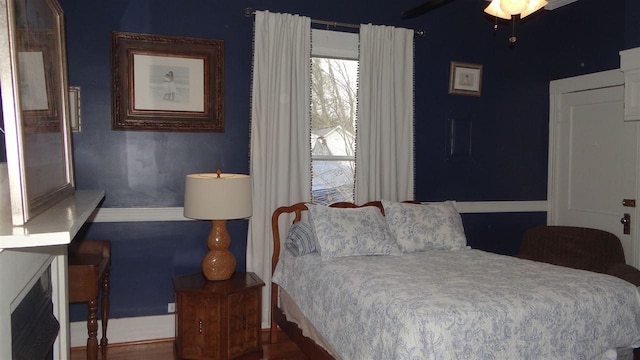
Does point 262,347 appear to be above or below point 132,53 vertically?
below

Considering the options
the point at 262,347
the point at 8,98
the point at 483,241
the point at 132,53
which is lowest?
the point at 262,347

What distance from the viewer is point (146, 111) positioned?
11.6ft

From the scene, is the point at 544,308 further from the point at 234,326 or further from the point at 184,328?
the point at 184,328

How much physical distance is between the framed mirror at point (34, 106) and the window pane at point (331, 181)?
2204 mm

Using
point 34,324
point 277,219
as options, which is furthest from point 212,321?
point 34,324

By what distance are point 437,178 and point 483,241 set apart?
0.78 meters

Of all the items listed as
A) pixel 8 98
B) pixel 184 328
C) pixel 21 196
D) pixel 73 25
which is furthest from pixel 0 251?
pixel 73 25

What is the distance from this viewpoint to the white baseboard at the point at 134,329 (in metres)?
3.42

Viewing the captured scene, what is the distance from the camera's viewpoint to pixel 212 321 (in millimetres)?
3084

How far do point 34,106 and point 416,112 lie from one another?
10.8ft

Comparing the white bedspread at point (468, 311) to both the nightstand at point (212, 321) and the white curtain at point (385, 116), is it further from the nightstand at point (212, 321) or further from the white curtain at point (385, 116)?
the white curtain at point (385, 116)

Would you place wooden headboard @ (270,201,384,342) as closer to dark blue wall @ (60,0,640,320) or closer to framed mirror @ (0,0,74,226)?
dark blue wall @ (60,0,640,320)

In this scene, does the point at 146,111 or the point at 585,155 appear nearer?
the point at 146,111

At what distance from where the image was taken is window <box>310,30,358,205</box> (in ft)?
13.2
